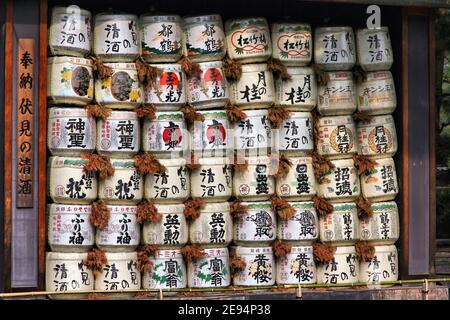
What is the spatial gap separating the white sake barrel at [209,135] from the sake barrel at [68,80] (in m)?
1.28

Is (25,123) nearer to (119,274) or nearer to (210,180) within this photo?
(119,274)

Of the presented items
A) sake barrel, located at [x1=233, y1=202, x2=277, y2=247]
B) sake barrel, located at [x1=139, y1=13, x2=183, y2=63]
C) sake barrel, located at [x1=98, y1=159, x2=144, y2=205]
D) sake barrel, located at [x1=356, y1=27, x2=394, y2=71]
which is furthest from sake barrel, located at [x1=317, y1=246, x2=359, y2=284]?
sake barrel, located at [x1=139, y1=13, x2=183, y2=63]

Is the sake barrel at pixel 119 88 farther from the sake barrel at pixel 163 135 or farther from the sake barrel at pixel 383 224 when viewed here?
the sake barrel at pixel 383 224

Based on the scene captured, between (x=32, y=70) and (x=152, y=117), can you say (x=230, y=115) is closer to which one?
(x=152, y=117)

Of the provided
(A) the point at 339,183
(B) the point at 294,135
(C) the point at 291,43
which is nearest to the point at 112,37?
(C) the point at 291,43

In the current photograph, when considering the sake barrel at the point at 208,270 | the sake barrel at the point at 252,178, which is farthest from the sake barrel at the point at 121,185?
the sake barrel at the point at 252,178

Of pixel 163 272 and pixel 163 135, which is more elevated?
pixel 163 135

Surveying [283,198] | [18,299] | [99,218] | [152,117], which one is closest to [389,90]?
[283,198]

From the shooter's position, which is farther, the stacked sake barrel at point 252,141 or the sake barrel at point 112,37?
the stacked sake barrel at point 252,141

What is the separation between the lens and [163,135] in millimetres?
10305

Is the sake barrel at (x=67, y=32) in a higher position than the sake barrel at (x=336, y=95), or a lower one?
higher

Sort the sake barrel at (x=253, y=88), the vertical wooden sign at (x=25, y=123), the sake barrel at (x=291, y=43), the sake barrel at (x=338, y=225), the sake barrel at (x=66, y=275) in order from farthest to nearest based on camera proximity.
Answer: the sake barrel at (x=338, y=225) → the sake barrel at (x=291, y=43) → the sake barrel at (x=253, y=88) → the sake barrel at (x=66, y=275) → the vertical wooden sign at (x=25, y=123)

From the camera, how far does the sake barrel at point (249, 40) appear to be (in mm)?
10508

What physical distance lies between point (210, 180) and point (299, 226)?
3.83 ft
